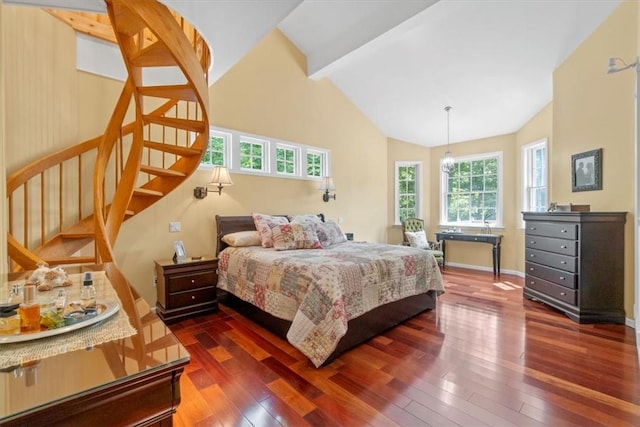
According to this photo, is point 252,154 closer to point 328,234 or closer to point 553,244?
point 328,234

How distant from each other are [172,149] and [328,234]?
6.79ft

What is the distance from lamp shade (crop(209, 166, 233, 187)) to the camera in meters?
3.62

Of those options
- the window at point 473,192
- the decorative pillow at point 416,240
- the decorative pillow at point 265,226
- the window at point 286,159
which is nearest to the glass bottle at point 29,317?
the decorative pillow at point 265,226

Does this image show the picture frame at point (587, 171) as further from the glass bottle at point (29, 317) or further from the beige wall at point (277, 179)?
the glass bottle at point (29, 317)

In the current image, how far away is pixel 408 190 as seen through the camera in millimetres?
6461

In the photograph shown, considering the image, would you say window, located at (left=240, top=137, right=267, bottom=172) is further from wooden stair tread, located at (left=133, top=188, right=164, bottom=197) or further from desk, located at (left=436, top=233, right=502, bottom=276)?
desk, located at (left=436, top=233, right=502, bottom=276)

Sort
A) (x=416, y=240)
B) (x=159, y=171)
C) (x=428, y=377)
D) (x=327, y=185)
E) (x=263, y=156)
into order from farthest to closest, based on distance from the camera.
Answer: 1. (x=416, y=240)
2. (x=327, y=185)
3. (x=263, y=156)
4. (x=159, y=171)
5. (x=428, y=377)

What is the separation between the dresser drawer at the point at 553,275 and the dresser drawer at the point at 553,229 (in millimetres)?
389

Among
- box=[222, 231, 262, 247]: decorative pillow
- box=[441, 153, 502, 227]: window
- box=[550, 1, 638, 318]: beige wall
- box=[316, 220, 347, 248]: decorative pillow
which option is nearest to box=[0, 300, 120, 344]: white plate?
box=[222, 231, 262, 247]: decorative pillow

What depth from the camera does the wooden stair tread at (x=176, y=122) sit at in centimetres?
268

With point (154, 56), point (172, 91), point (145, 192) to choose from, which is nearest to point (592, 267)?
point (172, 91)

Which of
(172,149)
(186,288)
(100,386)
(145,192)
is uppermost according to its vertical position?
(172,149)

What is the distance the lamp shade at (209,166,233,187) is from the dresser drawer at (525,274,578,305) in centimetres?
397

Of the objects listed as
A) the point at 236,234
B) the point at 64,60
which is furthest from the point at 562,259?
the point at 64,60
